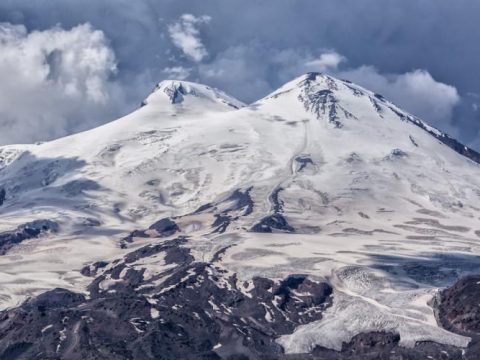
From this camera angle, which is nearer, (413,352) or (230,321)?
(413,352)

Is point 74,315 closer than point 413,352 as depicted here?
No

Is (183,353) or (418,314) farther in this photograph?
(418,314)

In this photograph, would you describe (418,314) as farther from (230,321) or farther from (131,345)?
(131,345)

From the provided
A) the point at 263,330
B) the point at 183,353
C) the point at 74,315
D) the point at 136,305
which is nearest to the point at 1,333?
the point at 74,315

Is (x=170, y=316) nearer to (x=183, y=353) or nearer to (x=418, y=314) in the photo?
(x=183, y=353)

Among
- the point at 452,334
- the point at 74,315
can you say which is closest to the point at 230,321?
the point at 74,315

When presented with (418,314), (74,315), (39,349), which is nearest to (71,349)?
(39,349)

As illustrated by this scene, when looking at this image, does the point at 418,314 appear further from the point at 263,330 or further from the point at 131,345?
the point at 131,345
